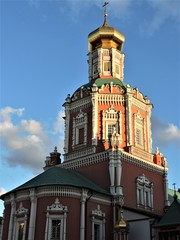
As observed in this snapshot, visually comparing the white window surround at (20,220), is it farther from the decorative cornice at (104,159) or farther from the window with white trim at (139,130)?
the window with white trim at (139,130)

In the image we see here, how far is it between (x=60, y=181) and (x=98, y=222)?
3064 mm

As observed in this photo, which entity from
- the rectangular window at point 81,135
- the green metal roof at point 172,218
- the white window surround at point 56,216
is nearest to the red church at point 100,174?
the white window surround at point 56,216

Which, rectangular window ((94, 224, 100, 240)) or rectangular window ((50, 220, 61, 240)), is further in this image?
rectangular window ((94, 224, 100, 240))

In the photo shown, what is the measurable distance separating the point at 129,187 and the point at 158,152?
463cm

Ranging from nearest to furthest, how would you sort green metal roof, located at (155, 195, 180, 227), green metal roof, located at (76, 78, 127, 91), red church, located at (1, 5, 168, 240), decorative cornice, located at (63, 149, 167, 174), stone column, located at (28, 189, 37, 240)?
1. green metal roof, located at (155, 195, 180, 227)
2. stone column, located at (28, 189, 37, 240)
3. red church, located at (1, 5, 168, 240)
4. decorative cornice, located at (63, 149, 167, 174)
5. green metal roof, located at (76, 78, 127, 91)

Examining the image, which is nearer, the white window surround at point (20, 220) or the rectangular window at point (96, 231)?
the white window surround at point (20, 220)

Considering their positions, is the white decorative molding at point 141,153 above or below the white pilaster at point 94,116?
below

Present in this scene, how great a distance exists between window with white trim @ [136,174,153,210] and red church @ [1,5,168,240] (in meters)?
0.06

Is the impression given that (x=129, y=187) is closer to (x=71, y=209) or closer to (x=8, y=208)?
(x=71, y=209)

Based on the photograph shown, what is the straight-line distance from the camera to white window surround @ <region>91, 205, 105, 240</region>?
21312 mm

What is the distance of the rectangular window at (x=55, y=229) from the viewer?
20219 mm

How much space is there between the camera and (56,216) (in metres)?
20.5

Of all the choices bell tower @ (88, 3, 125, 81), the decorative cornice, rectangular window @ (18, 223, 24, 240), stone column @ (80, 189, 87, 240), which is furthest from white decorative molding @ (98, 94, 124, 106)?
rectangular window @ (18, 223, 24, 240)

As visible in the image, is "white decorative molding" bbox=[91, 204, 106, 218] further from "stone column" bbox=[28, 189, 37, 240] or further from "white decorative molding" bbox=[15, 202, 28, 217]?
"white decorative molding" bbox=[15, 202, 28, 217]
